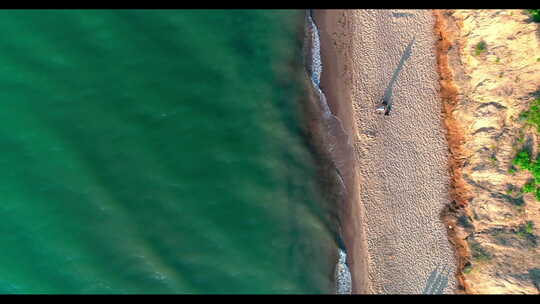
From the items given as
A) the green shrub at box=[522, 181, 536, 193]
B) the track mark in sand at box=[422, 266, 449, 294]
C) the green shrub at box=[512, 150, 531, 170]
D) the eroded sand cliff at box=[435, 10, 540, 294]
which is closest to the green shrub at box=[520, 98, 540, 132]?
Answer: the eroded sand cliff at box=[435, 10, 540, 294]

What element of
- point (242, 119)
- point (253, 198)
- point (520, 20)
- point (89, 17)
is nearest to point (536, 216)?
point (520, 20)

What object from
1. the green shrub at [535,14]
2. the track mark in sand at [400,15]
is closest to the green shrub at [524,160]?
the green shrub at [535,14]

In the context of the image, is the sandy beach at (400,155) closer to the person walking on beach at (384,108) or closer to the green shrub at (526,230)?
the person walking on beach at (384,108)

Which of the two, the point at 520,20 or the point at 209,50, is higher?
the point at 209,50

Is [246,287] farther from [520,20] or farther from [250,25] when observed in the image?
[520,20]

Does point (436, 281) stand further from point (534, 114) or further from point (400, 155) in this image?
point (534, 114)

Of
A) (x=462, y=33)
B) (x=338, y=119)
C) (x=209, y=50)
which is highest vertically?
(x=209, y=50)
